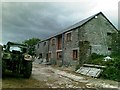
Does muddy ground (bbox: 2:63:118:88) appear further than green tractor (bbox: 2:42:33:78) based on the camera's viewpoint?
No

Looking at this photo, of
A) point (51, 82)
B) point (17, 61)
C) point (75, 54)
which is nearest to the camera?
point (51, 82)

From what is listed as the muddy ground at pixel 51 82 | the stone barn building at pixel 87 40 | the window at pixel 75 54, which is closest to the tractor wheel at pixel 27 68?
the muddy ground at pixel 51 82

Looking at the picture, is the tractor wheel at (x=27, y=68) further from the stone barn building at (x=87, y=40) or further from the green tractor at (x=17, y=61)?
the stone barn building at (x=87, y=40)

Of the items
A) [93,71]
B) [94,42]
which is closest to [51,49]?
[94,42]

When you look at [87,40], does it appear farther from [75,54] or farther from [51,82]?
[51,82]

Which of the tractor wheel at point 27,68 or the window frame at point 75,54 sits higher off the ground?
the window frame at point 75,54

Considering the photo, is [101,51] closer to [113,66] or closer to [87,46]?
[87,46]

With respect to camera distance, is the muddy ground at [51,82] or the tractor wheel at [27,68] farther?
the tractor wheel at [27,68]

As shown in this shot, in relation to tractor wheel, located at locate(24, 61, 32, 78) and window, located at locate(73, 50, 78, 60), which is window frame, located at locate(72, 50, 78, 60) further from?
tractor wheel, located at locate(24, 61, 32, 78)

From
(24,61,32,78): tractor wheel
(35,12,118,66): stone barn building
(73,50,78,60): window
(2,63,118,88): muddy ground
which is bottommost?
(2,63,118,88): muddy ground

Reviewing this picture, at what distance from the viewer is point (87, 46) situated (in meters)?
26.2

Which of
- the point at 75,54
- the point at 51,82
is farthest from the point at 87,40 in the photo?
the point at 51,82

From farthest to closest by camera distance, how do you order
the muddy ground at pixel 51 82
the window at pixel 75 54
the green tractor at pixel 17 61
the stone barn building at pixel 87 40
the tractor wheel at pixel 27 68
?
the window at pixel 75 54
the stone barn building at pixel 87 40
the tractor wheel at pixel 27 68
the green tractor at pixel 17 61
the muddy ground at pixel 51 82

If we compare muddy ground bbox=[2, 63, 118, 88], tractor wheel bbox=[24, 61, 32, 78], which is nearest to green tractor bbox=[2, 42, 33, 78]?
tractor wheel bbox=[24, 61, 32, 78]
